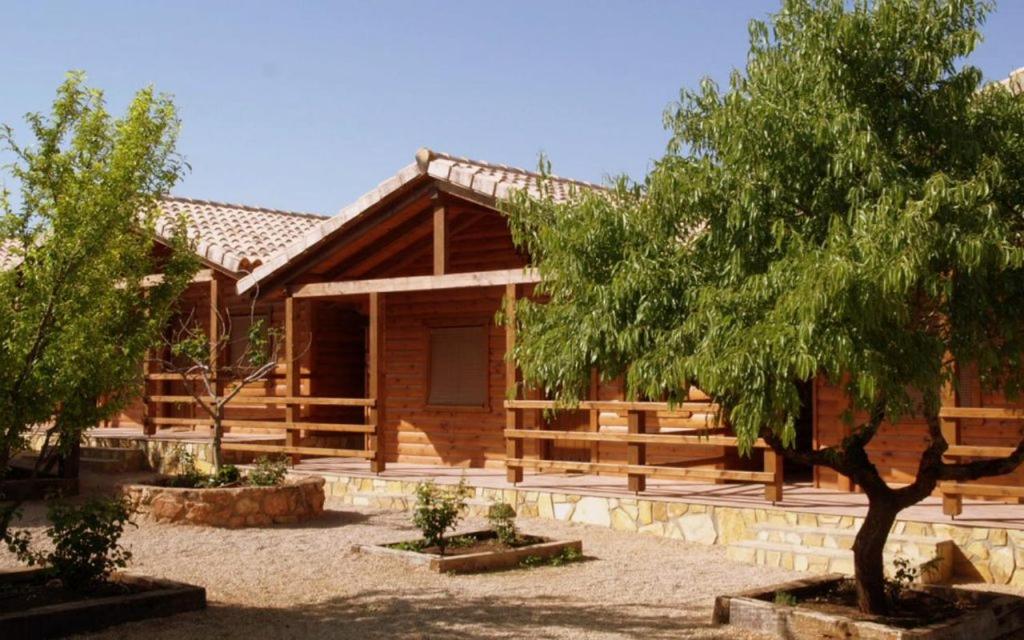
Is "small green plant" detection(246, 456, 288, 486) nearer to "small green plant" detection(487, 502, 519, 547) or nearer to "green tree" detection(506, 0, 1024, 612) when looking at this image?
"small green plant" detection(487, 502, 519, 547)

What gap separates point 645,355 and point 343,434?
13.4 metres

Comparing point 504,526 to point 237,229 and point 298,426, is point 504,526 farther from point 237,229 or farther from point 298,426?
point 237,229

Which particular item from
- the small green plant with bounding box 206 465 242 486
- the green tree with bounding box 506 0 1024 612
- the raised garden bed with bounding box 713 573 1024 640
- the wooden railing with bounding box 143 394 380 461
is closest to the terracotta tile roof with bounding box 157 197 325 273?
the wooden railing with bounding box 143 394 380 461

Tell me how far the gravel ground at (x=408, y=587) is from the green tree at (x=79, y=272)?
1677 millimetres

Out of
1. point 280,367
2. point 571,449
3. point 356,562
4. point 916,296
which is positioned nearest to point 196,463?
point 280,367

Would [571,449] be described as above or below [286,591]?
above

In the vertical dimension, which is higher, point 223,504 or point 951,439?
point 951,439

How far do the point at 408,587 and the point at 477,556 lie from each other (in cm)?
100

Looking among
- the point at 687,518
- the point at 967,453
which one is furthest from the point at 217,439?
the point at 967,453

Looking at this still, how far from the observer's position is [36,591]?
837cm

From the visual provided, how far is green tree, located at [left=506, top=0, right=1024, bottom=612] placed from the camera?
6020 mm

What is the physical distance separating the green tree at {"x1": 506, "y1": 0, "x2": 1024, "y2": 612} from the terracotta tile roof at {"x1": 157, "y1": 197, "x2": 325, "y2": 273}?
9.58m

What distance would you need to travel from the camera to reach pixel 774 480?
11.7 m

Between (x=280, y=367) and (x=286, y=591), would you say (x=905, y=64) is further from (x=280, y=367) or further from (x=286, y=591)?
(x=280, y=367)
